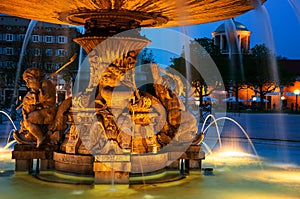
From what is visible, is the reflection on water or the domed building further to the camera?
the domed building

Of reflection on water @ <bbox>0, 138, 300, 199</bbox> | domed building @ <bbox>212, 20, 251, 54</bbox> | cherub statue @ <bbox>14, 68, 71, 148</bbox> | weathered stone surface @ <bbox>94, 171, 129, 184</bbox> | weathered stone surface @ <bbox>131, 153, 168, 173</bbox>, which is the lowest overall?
reflection on water @ <bbox>0, 138, 300, 199</bbox>

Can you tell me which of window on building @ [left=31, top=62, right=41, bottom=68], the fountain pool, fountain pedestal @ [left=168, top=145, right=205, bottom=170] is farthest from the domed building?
fountain pedestal @ [left=168, top=145, right=205, bottom=170]

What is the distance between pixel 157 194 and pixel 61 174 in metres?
2.13

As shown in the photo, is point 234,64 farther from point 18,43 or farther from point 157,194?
point 157,194

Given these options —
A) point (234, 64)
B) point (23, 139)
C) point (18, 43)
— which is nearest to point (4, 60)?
point (18, 43)

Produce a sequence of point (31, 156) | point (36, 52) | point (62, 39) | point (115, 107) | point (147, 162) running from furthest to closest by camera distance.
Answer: point (62, 39) → point (36, 52) → point (31, 156) → point (115, 107) → point (147, 162)

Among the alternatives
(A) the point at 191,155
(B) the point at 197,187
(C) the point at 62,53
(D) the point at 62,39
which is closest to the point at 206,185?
(B) the point at 197,187

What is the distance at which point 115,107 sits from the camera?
8.11m

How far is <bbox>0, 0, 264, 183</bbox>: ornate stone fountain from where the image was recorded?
777 cm

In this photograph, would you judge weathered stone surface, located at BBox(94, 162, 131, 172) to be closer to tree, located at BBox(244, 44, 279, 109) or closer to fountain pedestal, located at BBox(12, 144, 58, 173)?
fountain pedestal, located at BBox(12, 144, 58, 173)

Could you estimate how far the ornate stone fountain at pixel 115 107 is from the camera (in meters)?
7.77

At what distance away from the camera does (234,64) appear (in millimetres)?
54781

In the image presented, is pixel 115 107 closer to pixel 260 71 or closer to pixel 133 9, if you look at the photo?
pixel 133 9

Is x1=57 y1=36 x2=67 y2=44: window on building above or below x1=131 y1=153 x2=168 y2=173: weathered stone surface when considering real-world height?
above
